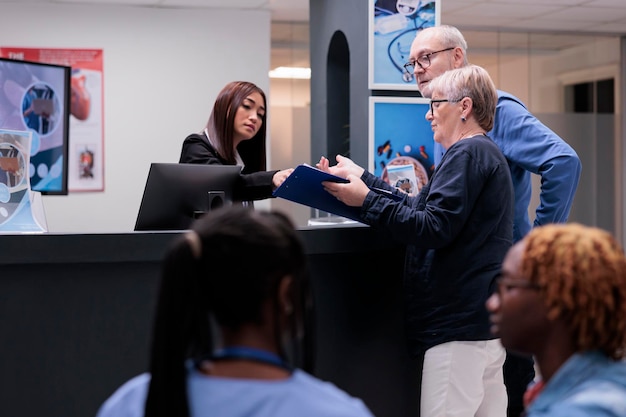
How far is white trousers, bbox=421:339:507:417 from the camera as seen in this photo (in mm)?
2758

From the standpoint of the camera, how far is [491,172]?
2.76m

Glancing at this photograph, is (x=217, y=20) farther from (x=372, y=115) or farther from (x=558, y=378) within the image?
(x=558, y=378)

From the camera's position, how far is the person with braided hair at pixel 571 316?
1375 mm

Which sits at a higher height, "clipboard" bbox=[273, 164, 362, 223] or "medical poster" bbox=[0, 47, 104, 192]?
"medical poster" bbox=[0, 47, 104, 192]

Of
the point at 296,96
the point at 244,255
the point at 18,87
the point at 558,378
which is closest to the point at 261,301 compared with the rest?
the point at 244,255

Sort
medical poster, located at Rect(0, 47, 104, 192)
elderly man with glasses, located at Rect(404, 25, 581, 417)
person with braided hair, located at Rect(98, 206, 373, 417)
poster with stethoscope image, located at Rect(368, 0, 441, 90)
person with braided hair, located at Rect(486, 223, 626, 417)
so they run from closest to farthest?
person with braided hair, located at Rect(98, 206, 373, 417)
person with braided hair, located at Rect(486, 223, 626, 417)
elderly man with glasses, located at Rect(404, 25, 581, 417)
poster with stethoscope image, located at Rect(368, 0, 441, 90)
medical poster, located at Rect(0, 47, 104, 192)

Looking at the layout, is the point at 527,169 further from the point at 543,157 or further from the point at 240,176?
the point at 240,176

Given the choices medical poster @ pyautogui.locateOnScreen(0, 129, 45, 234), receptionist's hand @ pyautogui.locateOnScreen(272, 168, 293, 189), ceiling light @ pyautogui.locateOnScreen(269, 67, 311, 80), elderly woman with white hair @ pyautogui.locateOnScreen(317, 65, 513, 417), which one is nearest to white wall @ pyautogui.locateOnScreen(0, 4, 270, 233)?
ceiling light @ pyautogui.locateOnScreen(269, 67, 311, 80)

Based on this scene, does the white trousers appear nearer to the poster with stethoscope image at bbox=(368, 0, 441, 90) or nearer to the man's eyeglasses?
the man's eyeglasses

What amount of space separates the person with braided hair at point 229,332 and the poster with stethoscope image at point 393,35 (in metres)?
3.95

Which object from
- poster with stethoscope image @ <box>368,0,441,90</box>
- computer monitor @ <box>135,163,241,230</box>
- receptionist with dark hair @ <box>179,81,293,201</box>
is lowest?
computer monitor @ <box>135,163,241,230</box>

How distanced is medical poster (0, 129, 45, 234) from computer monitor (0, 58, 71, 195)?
59 cm

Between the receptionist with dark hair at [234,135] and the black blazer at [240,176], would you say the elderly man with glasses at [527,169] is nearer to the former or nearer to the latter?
the black blazer at [240,176]

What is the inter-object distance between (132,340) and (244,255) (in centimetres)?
169
